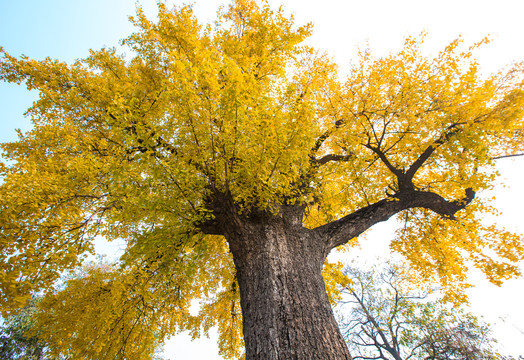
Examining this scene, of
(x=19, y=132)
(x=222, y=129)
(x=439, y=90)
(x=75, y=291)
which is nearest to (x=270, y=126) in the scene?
(x=222, y=129)

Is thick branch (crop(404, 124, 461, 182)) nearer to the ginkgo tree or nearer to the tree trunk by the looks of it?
the ginkgo tree

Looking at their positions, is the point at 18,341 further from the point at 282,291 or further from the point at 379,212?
the point at 379,212

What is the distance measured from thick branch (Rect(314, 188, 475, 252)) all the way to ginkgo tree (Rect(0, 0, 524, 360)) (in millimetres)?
36

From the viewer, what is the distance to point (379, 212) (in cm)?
446

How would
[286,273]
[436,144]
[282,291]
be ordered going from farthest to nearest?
1. [436,144]
2. [286,273]
3. [282,291]

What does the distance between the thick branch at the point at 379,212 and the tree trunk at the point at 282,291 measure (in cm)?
42

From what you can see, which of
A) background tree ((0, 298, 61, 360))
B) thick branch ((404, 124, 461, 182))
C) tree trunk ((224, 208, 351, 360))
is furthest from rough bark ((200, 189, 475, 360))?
background tree ((0, 298, 61, 360))

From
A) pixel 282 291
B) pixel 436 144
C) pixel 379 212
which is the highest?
pixel 436 144

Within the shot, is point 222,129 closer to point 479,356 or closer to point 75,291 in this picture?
point 75,291

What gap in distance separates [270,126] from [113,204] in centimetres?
329

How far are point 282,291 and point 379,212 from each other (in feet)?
9.60

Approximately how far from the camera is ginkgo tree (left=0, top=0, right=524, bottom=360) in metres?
2.86

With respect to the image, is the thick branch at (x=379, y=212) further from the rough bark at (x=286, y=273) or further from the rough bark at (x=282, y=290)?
the rough bark at (x=282, y=290)

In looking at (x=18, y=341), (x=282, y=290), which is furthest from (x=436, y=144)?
(x=18, y=341)
